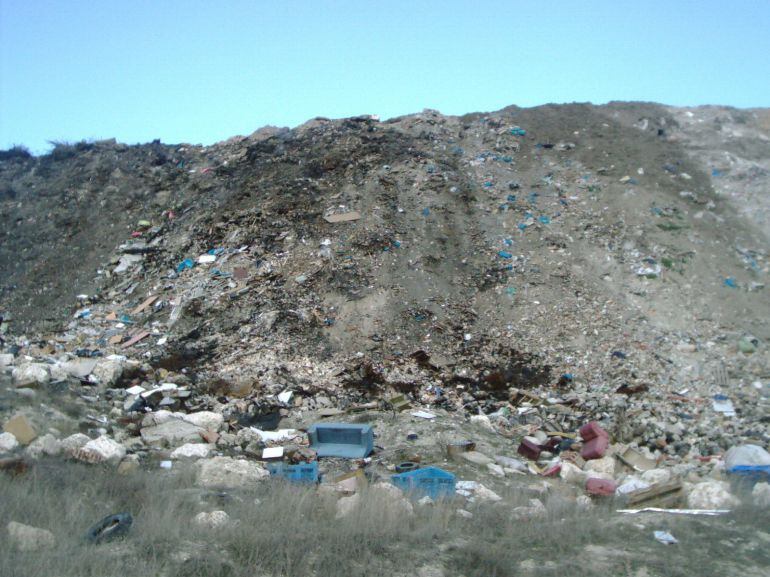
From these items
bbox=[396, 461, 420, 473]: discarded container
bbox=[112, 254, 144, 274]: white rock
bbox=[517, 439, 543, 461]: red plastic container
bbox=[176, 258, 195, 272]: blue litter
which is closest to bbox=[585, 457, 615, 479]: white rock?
bbox=[517, 439, 543, 461]: red plastic container

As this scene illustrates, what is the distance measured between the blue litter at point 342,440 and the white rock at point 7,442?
2524 mm

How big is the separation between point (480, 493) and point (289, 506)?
1828 mm

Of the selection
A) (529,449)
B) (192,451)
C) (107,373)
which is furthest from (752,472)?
(107,373)

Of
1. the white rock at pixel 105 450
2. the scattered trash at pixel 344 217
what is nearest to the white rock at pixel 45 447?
the white rock at pixel 105 450

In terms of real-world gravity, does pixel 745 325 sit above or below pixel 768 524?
above

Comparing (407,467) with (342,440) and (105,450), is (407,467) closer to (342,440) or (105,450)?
(342,440)

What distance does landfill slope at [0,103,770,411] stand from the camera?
8891mm

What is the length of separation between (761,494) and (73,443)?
5.04 metres

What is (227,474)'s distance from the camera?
206 inches

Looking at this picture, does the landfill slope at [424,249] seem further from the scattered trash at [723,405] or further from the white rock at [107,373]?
the white rock at [107,373]

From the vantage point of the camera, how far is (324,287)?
9914mm

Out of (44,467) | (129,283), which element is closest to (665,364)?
(44,467)

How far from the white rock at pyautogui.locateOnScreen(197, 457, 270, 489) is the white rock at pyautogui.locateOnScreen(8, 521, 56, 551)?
154 centimetres

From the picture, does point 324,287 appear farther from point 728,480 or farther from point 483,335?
point 728,480
